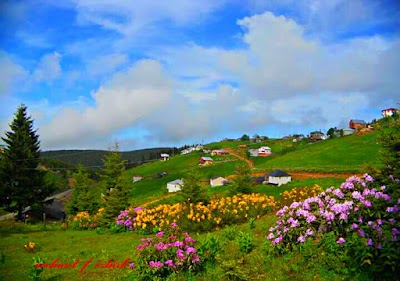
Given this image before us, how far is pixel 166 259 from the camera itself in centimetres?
734

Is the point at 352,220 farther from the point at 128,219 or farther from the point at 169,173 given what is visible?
the point at 169,173

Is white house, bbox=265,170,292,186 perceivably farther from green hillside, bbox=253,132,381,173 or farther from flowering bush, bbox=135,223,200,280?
flowering bush, bbox=135,223,200,280

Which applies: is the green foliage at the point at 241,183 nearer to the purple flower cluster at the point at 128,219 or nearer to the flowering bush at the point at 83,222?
the purple flower cluster at the point at 128,219

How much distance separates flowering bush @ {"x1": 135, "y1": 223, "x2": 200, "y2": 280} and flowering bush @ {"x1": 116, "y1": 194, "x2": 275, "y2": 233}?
687cm

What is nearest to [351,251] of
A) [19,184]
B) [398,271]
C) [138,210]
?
[398,271]

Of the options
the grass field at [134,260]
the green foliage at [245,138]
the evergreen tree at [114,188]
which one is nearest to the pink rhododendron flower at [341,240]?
the grass field at [134,260]

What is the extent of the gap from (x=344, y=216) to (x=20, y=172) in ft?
128

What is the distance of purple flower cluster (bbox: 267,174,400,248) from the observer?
20.3 feet

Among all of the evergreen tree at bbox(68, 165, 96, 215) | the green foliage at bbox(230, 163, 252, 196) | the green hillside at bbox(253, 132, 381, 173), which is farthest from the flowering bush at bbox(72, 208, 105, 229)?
the green hillside at bbox(253, 132, 381, 173)

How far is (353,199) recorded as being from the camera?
7285mm

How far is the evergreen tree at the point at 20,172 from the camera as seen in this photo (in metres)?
37.9

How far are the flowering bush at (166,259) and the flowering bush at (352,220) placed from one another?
6.24 ft

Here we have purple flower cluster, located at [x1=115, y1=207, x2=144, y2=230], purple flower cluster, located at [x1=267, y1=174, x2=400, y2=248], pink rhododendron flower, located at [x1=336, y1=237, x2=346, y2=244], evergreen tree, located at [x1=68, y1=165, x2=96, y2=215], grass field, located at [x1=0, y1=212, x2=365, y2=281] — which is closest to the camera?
purple flower cluster, located at [x1=267, y1=174, x2=400, y2=248]

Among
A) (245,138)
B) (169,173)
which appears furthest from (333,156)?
(245,138)
